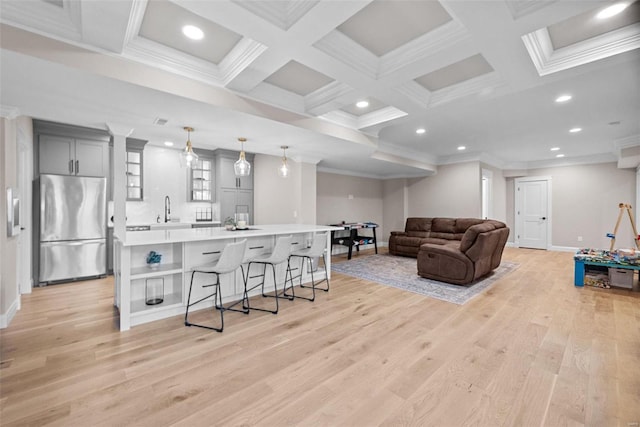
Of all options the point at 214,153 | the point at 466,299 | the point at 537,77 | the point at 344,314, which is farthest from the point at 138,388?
the point at 214,153

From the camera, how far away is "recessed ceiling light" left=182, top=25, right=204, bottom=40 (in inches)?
85.8

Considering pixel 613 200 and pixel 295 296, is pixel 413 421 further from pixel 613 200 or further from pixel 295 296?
pixel 613 200

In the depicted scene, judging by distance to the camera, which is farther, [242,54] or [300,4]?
[242,54]

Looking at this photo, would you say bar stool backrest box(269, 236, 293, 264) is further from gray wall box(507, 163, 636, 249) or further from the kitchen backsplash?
gray wall box(507, 163, 636, 249)

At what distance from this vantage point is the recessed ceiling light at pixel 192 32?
2180 millimetres

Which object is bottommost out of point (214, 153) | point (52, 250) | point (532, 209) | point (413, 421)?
point (413, 421)

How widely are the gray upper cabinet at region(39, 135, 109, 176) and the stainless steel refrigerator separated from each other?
0.13 meters

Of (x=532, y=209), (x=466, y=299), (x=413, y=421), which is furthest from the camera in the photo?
(x=532, y=209)

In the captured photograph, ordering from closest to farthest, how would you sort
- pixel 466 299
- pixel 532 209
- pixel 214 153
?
pixel 466 299
pixel 214 153
pixel 532 209

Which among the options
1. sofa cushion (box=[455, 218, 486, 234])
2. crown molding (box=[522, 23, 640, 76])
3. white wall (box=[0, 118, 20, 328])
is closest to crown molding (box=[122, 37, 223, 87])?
white wall (box=[0, 118, 20, 328])

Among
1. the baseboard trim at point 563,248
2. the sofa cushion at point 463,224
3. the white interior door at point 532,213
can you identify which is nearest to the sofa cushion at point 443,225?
the sofa cushion at point 463,224

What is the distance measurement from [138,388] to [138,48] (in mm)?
2687

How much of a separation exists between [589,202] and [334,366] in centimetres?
893

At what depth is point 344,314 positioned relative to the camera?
316 centimetres
